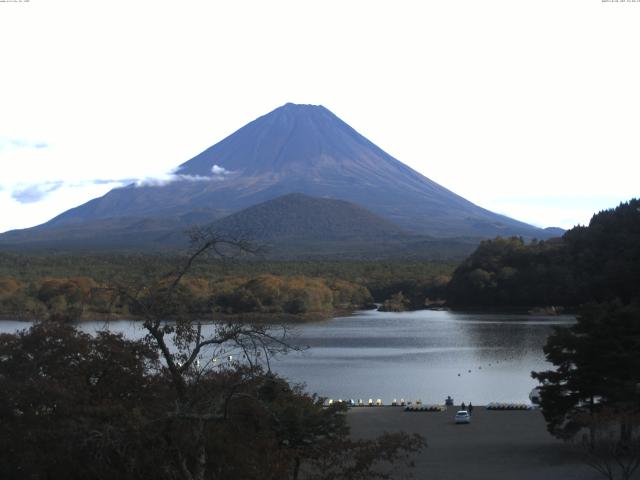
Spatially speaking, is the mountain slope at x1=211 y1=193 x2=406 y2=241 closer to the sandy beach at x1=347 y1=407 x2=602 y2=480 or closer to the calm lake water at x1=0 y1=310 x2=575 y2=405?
the calm lake water at x1=0 y1=310 x2=575 y2=405

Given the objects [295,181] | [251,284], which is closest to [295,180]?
[295,181]

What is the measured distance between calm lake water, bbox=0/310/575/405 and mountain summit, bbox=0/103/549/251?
3455 inches

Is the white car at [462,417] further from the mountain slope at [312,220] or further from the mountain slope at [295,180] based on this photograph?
the mountain slope at [295,180]

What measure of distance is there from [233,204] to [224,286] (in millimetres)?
82133

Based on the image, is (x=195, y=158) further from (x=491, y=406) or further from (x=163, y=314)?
(x=163, y=314)

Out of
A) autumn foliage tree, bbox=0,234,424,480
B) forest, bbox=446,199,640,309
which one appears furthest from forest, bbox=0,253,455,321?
autumn foliage tree, bbox=0,234,424,480

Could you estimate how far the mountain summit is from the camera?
142000 millimetres

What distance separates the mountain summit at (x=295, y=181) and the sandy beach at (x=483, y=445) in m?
115

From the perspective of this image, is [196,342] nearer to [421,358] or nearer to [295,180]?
[421,358]

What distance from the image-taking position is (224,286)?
60.9 m

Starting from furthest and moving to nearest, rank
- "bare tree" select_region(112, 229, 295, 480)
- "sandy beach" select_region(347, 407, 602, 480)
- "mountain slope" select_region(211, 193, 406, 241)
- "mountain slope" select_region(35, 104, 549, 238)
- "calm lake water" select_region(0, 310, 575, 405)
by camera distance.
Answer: "mountain slope" select_region(35, 104, 549, 238)
"mountain slope" select_region(211, 193, 406, 241)
"calm lake water" select_region(0, 310, 575, 405)
"sandy beach" select_region(347, 407, 602, 480)
"bare tree" select_region(112, 229, 295, 480)

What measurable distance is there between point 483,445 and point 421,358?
17.3 meters

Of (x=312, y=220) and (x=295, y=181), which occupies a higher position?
(x=295, y=181)

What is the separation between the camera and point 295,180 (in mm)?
149000
